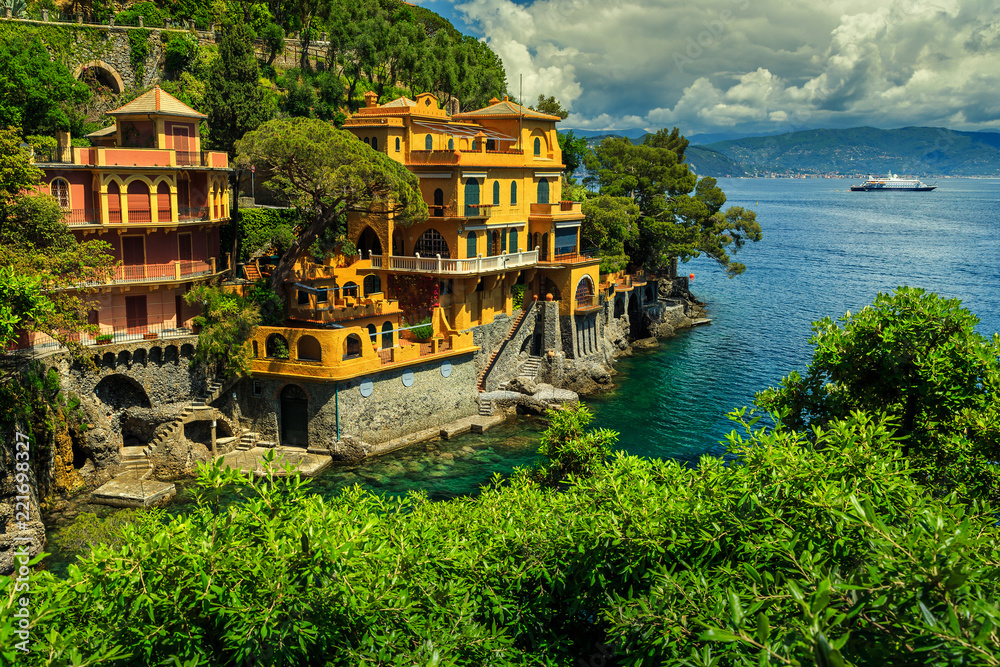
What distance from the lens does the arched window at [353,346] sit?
128ft

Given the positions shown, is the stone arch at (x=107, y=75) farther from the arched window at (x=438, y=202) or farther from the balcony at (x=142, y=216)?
the arched window at (x=438, y=202)

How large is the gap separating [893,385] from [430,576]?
15.3 meters

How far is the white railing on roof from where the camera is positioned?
4512 cm

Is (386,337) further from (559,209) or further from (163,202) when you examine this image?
(559,209)

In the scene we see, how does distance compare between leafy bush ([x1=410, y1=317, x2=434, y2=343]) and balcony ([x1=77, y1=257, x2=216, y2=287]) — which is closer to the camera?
balcony ([x1=77, y1=257, x2=216, y2=287])

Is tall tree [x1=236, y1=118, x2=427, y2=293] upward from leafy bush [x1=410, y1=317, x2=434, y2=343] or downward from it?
upward

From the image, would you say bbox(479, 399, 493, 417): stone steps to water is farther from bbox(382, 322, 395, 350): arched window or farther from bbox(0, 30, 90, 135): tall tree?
bbox(0, 30, 90, 135): tall tree

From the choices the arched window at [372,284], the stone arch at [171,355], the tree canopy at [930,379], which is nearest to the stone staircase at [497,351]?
the arched window at [372,284]

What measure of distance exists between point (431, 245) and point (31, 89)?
79.1 ft

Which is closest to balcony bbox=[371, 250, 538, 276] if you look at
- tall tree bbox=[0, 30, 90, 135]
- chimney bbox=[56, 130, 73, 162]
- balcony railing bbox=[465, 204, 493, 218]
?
balcony railing bbox=[465, 204, 493, 218]

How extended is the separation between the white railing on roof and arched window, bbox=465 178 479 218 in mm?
2676

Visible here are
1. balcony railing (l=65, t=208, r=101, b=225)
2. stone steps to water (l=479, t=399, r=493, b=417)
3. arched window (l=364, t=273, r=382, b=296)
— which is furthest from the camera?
arched window (l=364, t=273, r=382, b=296)

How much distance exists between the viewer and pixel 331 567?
528 inches

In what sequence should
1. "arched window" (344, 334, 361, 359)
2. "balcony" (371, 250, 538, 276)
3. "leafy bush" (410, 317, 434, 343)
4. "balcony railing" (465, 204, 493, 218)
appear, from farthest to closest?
"balcony railing" (465, 204, 493, 218), "balcony" (371, 250, 538, 276), "leafy bush" (410, 317, 434, 343), "arched window" (344, 334, 361, 359)
